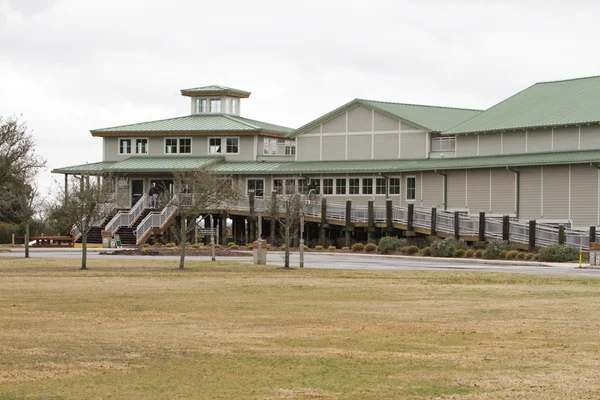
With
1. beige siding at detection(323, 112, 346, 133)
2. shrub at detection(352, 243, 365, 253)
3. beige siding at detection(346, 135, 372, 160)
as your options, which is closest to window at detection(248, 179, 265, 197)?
beige siding at detection(323, 112, 346, 133)

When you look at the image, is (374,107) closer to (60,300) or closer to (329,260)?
(329,260)

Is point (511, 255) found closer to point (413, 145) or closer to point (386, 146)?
point (413, 145)

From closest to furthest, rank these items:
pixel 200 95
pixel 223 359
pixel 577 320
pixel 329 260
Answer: pixel 223 359 < pixel 577 320 < pixel 329 260 < pixel 200 95

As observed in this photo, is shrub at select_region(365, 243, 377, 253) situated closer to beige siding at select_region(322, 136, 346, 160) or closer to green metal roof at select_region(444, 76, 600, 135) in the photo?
green metal roof at select_region(444, 76, 600, 135)

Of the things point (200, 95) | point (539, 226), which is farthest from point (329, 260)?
point (200, 95)

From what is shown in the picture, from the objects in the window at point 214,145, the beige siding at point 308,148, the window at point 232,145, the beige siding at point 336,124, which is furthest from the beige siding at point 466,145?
the window at point 214,145

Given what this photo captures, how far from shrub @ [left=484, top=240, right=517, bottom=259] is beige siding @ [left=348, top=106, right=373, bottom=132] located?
20.4 metres

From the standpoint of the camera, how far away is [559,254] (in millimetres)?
49125

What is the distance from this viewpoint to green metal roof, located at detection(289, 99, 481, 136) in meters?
71.3

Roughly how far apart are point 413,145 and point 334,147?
601cm

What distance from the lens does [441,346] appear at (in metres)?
17.5

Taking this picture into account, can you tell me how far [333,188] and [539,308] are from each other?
48.2 metres

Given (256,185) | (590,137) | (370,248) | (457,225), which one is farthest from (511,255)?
(256,185)

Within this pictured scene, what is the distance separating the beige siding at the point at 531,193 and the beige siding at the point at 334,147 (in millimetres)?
16463
